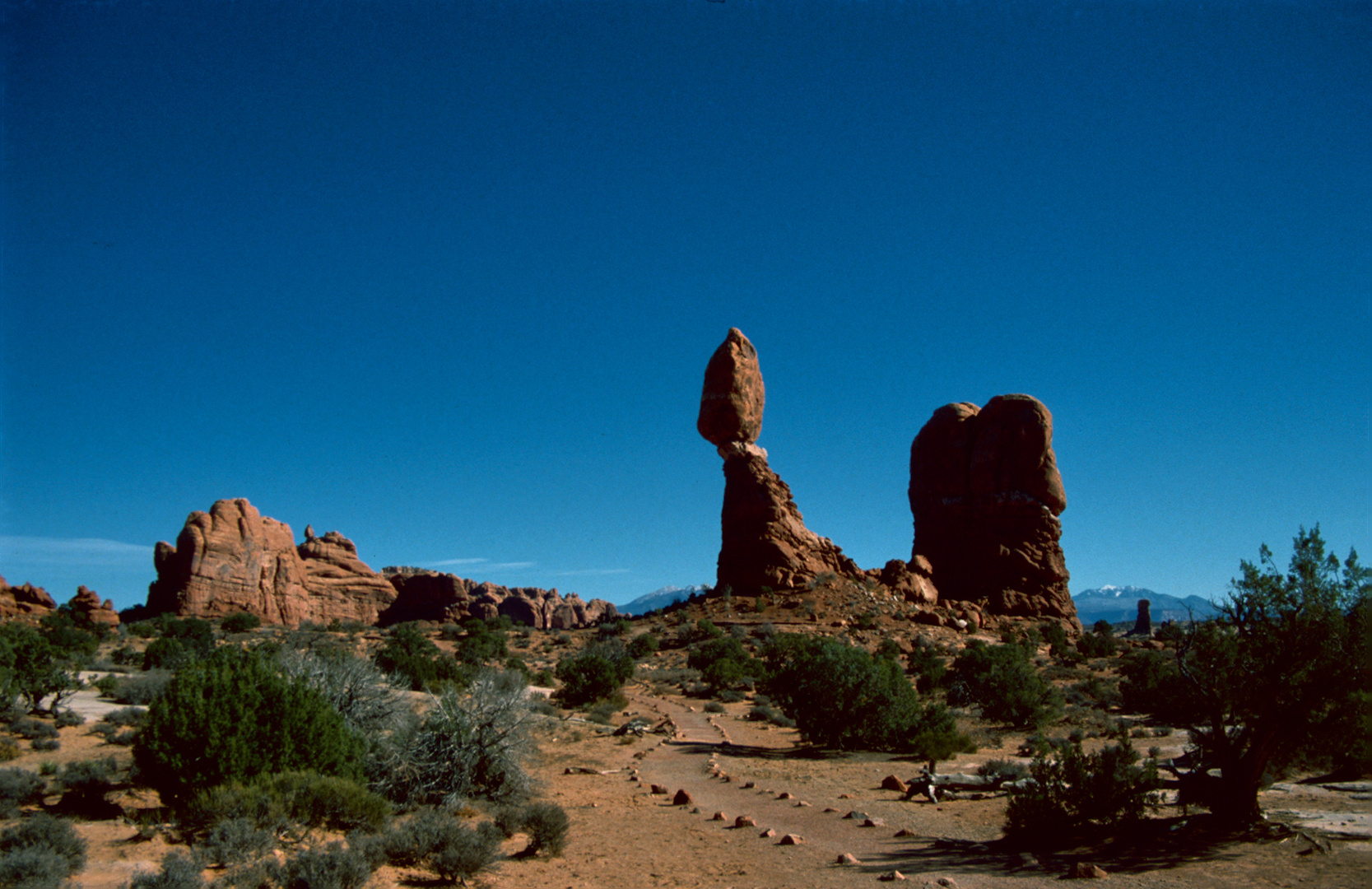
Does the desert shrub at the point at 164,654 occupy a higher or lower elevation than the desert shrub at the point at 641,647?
lower

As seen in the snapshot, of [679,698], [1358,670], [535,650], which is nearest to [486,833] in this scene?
[1358,670]

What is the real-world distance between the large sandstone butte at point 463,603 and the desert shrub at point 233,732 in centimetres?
5537

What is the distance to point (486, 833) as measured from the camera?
8.55 meters

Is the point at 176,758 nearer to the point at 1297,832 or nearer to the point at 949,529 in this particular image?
the point at 1297,832

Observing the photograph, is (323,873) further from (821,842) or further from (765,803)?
(765,803)

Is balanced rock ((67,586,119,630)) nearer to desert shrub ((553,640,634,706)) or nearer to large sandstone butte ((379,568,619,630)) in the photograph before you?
large sandstone butte ((379,568,619,630))

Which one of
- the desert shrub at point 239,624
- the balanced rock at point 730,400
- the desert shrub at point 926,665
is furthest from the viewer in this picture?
the balanced rock at point 730,400

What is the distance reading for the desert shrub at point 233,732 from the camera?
9.39 metres

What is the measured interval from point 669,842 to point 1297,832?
291 inches

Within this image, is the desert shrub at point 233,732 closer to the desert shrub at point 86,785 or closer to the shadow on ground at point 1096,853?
the desert shrub at point 86,785

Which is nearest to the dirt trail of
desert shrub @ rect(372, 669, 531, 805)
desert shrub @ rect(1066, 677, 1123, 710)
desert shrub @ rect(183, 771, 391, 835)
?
desert shrub @ rect(372, 669, 531, 805)

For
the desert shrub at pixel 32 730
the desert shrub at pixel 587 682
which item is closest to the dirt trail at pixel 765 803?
the desert shrub at pixel 587 682

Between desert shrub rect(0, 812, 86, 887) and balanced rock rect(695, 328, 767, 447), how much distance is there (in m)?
44.4

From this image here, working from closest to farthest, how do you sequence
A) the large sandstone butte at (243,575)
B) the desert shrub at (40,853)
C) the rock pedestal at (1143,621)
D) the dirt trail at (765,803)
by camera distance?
A: the desert shrub at (40,853) → the dirt trail at (765,803) → the large sandstone butte at (243,575) → the rock pedestal at (1143,621)
